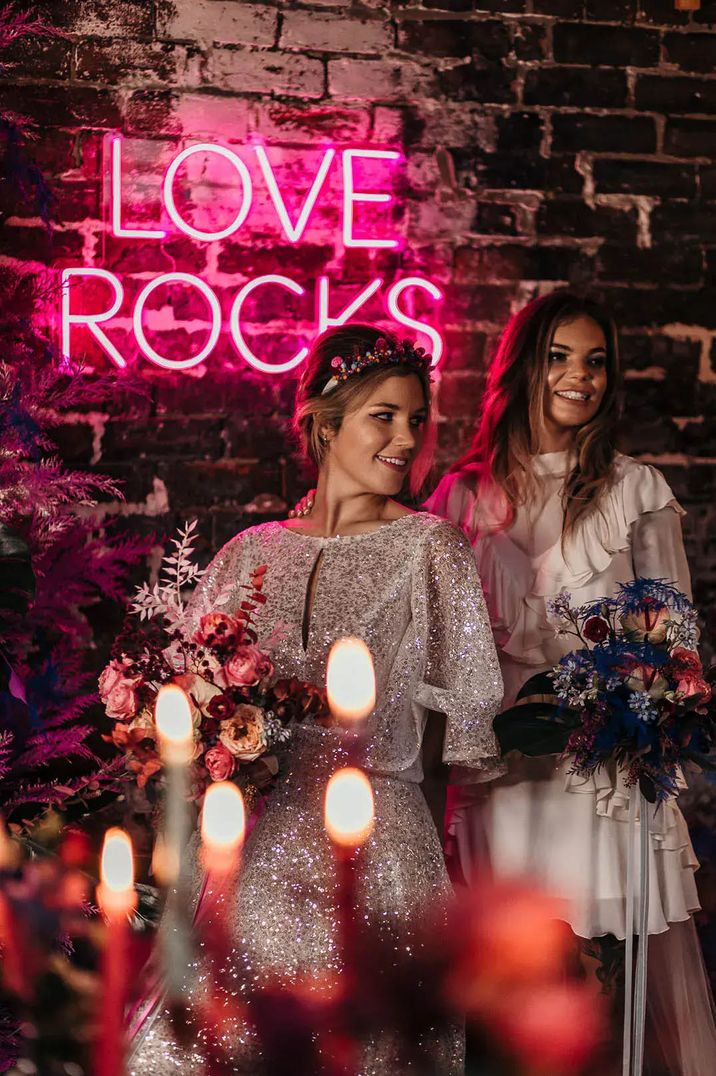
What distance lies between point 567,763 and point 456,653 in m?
0.47

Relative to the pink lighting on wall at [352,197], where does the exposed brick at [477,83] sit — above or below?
above

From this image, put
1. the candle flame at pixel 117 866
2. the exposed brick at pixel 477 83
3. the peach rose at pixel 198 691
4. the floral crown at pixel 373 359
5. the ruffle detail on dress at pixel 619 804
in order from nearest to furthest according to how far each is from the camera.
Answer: the candle flame at pixel 117 866
the peach rose at pixel 198 691
the floral crown at pixel 373 359
the ruffle detail on dress at pixel 619 804
the exposed brick at pixel 477 83

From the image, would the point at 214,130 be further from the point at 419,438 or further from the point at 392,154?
the point at 419,438

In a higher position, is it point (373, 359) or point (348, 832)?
point (373, 359)

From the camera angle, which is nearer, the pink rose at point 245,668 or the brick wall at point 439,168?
the pink rose at point 245,668

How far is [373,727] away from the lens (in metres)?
2.48

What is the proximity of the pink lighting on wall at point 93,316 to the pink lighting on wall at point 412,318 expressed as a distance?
0.71 m

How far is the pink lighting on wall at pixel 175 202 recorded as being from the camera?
3307mm

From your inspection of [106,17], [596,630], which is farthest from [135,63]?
[596,630]

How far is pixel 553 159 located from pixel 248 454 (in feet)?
3.84

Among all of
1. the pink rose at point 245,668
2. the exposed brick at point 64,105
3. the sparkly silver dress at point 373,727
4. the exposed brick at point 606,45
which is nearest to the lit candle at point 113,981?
the pink rose at point 245,668

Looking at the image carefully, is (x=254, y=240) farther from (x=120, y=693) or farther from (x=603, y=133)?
(x=120, y=693)

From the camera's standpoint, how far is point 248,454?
3486 millimetres

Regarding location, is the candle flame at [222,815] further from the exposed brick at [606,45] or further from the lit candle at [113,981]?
the exposed brick at [606,45]
